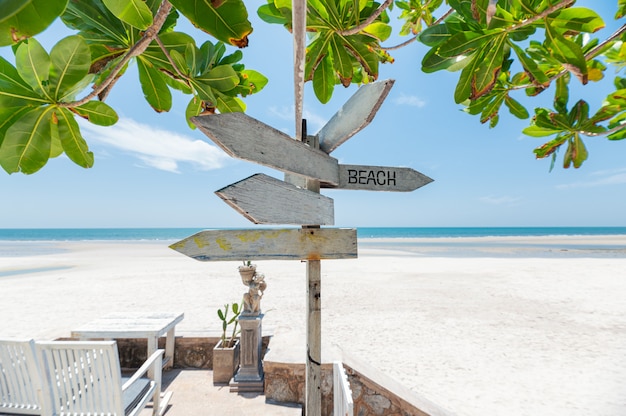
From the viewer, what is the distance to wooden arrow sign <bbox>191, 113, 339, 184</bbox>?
1096mm

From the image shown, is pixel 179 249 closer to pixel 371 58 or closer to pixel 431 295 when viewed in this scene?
Result: pixel 371 58

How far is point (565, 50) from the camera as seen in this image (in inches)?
50.3

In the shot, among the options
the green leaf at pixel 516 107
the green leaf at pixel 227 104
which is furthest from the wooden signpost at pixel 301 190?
the green leaf at pixel 516 107

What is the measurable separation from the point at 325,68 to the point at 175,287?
9.76 m

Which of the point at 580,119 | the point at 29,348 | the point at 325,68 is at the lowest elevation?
the point at 29,348

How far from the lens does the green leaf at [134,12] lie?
2.64 feet

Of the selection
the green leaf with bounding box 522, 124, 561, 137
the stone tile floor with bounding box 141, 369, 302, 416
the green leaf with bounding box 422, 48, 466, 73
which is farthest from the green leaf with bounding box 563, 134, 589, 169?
the stone tile floor with bounding box 141, 369, 302, 416

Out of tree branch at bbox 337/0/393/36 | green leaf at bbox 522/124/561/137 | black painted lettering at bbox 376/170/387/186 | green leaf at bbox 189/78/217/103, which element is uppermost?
tree branch at bbox 337/0/393/36

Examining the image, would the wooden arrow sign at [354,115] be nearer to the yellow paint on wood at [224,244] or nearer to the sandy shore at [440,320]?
the yellow paint on wood at [224,244]

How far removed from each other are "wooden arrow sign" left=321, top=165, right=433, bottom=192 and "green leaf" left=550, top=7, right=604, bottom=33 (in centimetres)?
89

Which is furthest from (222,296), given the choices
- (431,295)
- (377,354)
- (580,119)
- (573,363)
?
(580,119)

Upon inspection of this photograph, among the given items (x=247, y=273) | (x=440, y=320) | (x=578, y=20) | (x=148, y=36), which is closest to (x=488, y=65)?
(x=578, y=20)

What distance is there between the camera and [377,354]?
190 inches

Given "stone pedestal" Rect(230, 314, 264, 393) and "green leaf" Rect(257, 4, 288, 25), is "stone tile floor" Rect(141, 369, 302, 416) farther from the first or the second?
"green leaf" Rect(257, 4, 288, 25)
